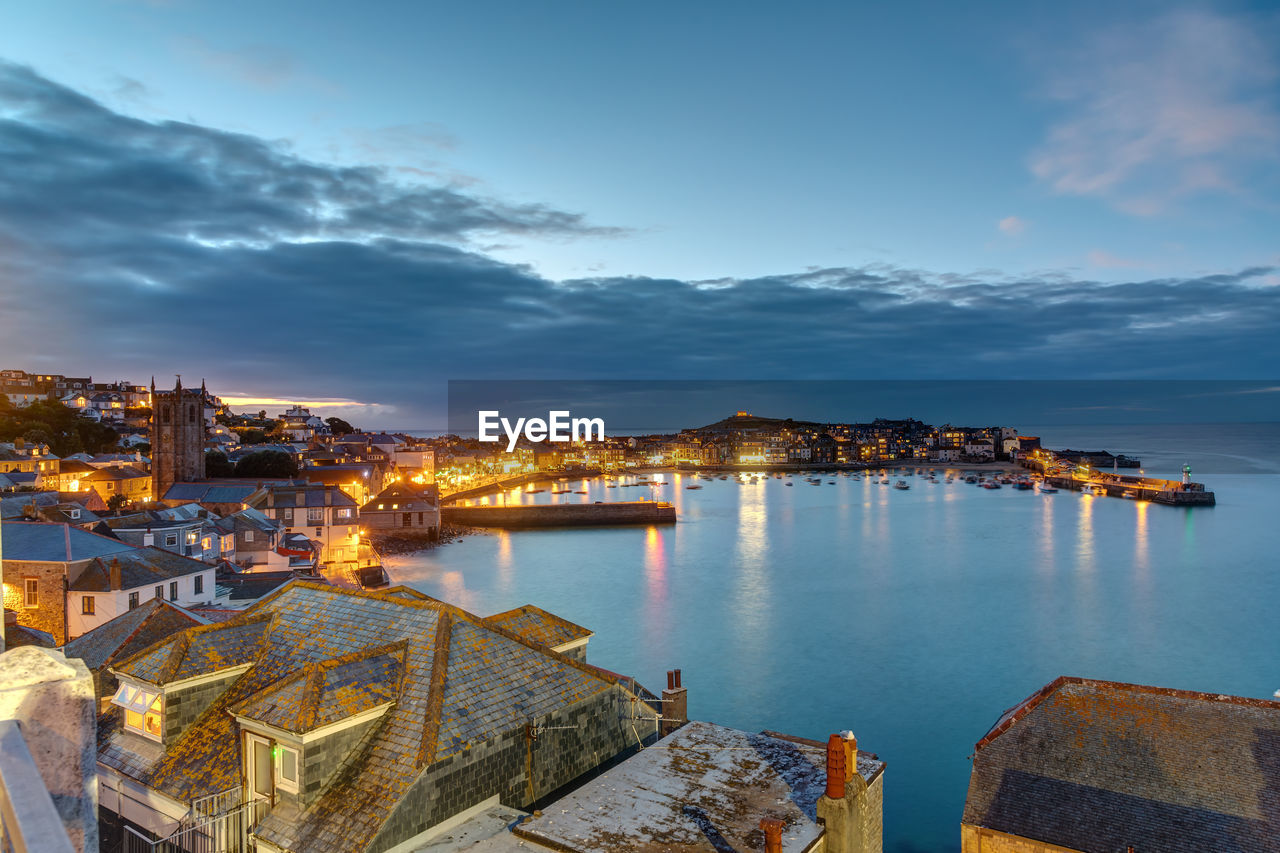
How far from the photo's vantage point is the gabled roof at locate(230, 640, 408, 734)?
812 cm

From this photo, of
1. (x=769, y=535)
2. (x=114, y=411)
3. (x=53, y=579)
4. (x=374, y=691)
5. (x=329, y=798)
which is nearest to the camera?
(x=329, y=798)

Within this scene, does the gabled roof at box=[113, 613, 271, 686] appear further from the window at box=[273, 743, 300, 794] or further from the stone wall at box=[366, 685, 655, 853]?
the stone wall at box=[366, 685, 655, 853]

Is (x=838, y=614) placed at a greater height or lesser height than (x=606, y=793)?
lesser

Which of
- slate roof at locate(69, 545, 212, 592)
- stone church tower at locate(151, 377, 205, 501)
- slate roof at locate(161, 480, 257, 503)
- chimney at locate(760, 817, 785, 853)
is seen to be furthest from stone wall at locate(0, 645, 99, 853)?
stone church tower at locate(151, 377, 205, 501)

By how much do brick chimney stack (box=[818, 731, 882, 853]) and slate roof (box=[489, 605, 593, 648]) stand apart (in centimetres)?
464

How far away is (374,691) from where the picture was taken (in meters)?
8.77

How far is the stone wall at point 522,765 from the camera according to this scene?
782 cm

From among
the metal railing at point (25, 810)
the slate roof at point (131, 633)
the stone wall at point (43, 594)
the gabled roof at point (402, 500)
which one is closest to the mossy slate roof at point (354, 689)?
the slate roof at point (131, 633)

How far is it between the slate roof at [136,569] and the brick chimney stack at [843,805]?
24.8 meters

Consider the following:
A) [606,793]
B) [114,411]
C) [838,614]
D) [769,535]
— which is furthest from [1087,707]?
[114,411]

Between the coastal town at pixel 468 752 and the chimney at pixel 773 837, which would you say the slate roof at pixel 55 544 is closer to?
the coastal town at pixel 468 752

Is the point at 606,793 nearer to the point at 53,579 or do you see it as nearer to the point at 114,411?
the point at 53,579

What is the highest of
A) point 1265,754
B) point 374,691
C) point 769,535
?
point 374,691

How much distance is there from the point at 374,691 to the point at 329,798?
3.87 feet
